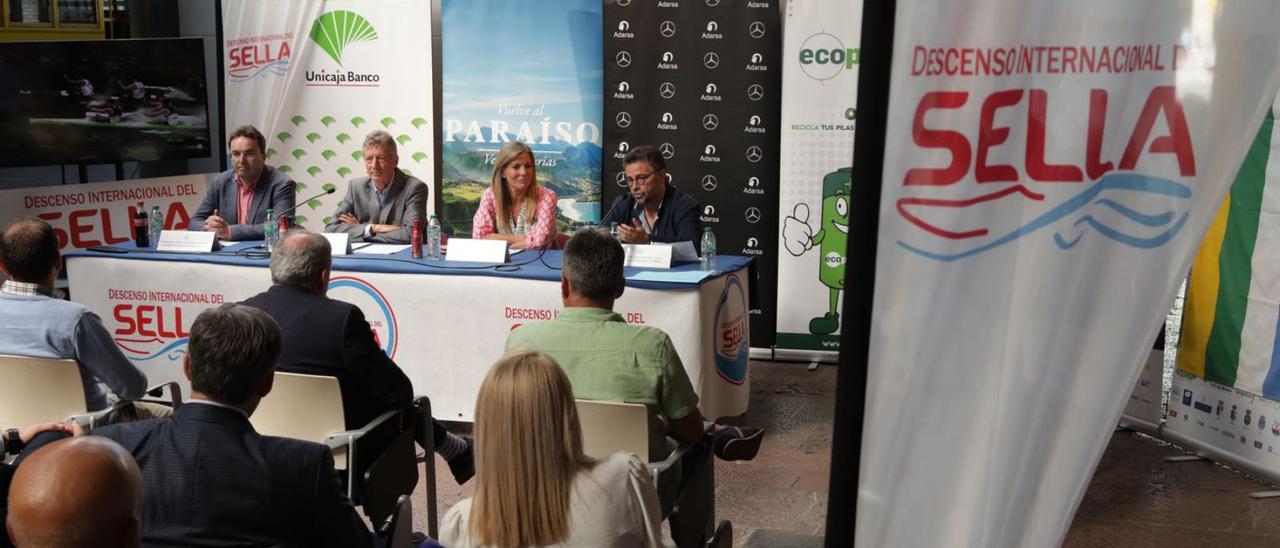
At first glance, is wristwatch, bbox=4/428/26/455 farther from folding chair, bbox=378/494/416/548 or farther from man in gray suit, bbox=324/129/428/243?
man in gray suit, bbox=324/129/428/243

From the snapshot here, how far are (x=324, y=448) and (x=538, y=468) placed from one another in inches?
15.1

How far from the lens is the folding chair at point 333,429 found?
300 cm

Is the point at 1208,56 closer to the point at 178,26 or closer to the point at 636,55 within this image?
the point at 636,55

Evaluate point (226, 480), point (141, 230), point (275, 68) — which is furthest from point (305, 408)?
point (275, 68)

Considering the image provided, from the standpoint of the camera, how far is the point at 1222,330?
459 cm

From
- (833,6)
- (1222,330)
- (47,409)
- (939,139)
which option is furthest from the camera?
(833,6)

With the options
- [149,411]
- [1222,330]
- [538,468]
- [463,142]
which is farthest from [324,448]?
[463,142]

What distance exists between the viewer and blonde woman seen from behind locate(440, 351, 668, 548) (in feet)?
6.23

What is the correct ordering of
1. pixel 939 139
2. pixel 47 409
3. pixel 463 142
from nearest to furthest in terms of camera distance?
pixel 939 139, pixel 47 409, pixel 463 142

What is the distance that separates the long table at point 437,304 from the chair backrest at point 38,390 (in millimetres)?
1773

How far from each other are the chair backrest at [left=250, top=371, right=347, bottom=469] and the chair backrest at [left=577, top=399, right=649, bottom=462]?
71 cm

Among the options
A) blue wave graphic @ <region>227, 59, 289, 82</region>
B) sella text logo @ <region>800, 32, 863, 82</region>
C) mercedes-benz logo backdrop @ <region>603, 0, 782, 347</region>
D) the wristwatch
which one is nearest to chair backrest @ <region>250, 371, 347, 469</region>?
the wristwatch

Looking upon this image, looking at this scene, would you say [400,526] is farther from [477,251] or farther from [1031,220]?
[477,251]

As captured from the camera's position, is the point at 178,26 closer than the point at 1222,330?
No
